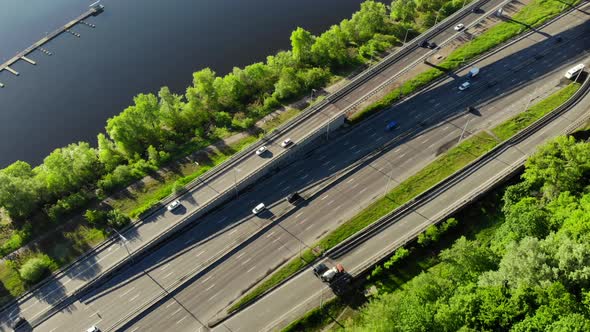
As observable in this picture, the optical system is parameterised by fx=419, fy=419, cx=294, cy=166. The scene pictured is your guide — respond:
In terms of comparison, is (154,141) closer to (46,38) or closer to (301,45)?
(301,45)

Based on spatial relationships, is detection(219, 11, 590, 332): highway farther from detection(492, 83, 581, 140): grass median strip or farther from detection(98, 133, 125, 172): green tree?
detection(98, 133, 125, 172): green tree

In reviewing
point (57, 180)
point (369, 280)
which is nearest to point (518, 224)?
point (369, 280)

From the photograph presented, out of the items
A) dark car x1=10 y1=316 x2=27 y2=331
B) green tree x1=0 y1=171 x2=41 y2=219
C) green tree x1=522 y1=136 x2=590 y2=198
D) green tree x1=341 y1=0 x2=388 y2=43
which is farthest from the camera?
green tree x1=341 y1=0 x2=388 y2=43

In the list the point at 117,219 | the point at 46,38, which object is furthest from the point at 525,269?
the point at 46,38

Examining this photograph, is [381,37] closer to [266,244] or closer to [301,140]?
[301,140]

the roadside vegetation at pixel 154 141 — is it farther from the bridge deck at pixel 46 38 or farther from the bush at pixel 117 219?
the bridge deck at pixel 46 38

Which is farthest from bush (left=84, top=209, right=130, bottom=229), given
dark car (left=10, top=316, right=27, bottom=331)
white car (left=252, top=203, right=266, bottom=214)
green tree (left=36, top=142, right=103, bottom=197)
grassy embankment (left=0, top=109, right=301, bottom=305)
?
white car (left=252, top=203, right=266, bottom=214)

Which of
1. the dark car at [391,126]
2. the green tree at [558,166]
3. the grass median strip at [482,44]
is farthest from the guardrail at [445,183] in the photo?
the grass median strip at [482,44]
